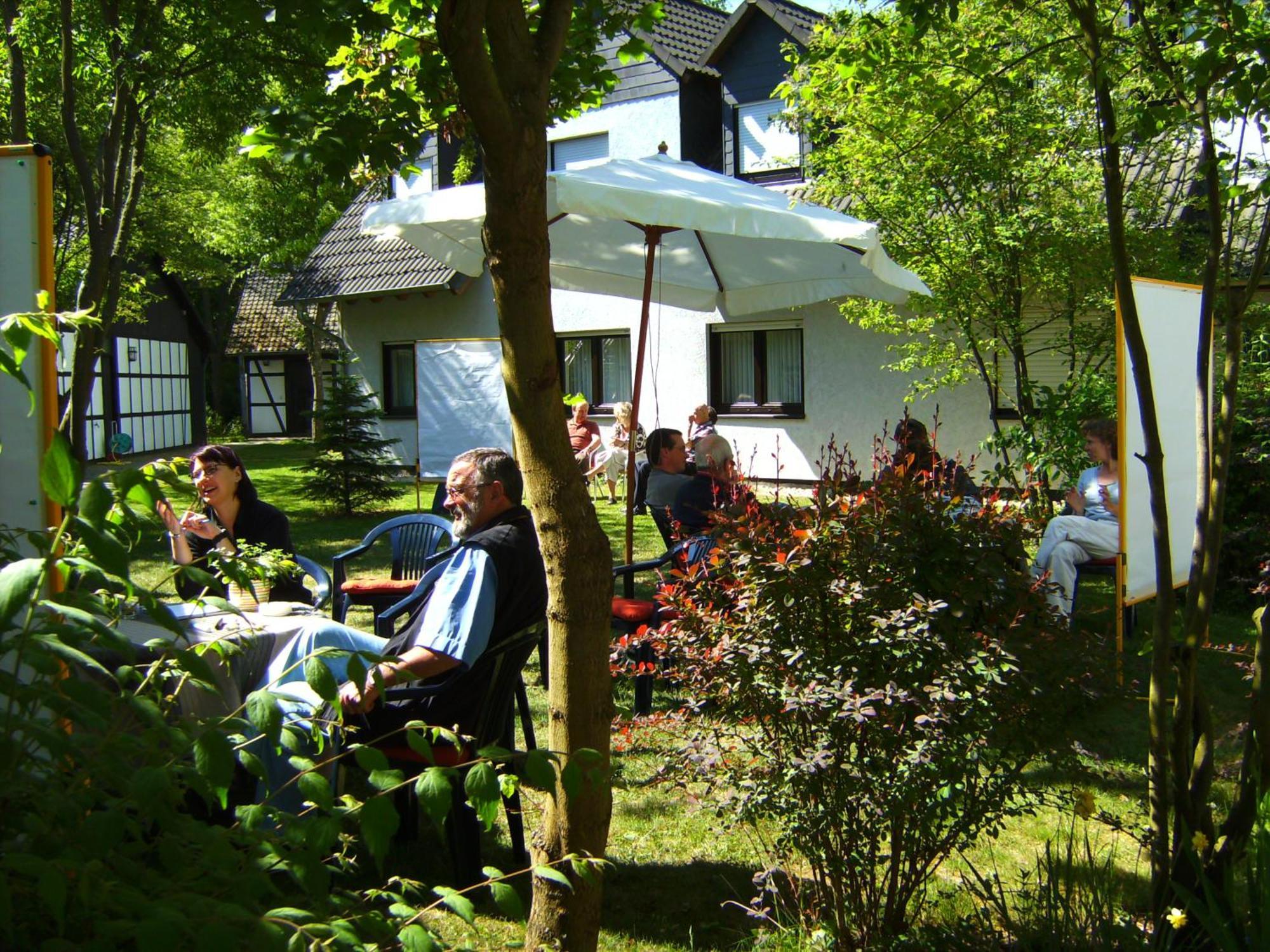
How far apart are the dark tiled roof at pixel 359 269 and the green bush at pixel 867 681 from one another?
16955mm

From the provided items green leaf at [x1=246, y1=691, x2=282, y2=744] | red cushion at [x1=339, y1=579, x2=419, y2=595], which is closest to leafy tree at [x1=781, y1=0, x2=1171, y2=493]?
red cushion at [x1=339, y1=579, x2=419, y2=595]

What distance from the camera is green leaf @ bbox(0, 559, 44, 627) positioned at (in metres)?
1.24

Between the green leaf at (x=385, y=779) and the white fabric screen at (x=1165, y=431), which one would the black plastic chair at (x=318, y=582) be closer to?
the green leaf at (x=385, y=779)

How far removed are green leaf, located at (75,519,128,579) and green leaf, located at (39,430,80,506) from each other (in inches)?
1.4

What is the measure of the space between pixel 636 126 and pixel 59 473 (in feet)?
61.3

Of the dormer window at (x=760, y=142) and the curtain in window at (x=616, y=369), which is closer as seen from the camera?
the dormer window at (x=760, y=142)

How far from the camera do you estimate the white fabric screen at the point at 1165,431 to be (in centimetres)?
553

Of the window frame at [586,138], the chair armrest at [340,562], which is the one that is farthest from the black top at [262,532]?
the window frame at [586,138]

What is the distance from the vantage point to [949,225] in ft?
35.5

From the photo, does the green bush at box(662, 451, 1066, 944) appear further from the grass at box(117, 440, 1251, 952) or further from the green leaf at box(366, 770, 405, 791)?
the green leaf at box(366, 770, 405, 791)

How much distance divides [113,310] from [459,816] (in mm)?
8757

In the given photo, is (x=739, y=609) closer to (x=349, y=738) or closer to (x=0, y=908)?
(x=349, y=738)

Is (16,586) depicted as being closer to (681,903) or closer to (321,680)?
(321,680)

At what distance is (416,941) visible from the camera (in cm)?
136
